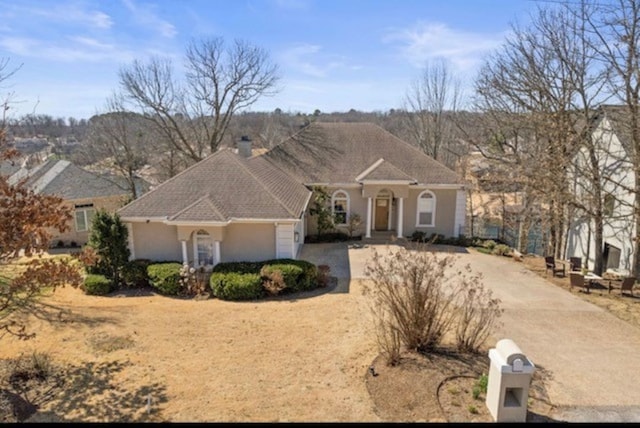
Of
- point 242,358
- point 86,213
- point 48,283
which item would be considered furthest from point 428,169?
point 86,213

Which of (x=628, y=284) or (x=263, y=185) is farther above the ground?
(x=263, y=185)

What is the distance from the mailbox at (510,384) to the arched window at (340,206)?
49.7ft

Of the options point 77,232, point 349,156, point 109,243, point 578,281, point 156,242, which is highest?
point 349,156

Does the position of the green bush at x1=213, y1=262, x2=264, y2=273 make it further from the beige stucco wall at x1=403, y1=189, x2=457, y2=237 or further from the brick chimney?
the beige stucco wall at x1=403, y1=189, x2=457, y2=237

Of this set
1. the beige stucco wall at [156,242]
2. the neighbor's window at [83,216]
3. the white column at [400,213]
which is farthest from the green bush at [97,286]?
the neighbor's window at [83,216]

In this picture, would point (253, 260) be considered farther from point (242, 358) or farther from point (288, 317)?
point (242, 358)

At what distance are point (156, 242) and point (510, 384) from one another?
14.2 meters

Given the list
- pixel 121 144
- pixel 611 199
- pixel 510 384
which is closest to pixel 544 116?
pixel 611 199

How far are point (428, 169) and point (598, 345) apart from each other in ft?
43.6

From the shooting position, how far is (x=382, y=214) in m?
22.7

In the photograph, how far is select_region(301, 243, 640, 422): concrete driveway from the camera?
24.8 feet

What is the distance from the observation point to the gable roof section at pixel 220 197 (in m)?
16.0

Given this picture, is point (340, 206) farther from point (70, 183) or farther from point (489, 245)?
point (70, 183)

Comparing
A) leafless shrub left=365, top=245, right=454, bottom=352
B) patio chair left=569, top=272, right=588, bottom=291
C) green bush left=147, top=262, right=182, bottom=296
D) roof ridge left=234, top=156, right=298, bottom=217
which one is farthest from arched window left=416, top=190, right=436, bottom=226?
leafless shrub left=365, top=245, right=454, bottom=352
